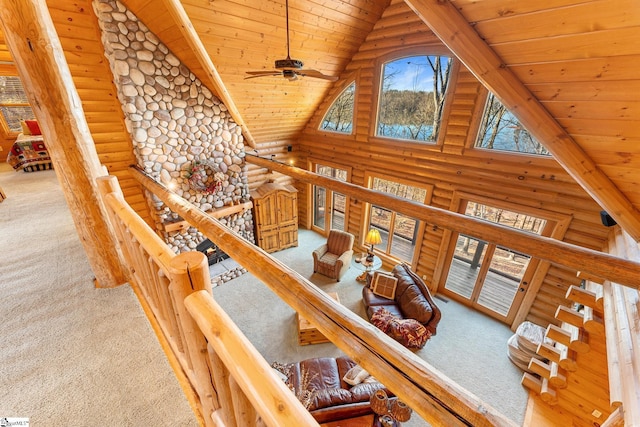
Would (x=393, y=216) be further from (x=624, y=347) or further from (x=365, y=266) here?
(x=624, y=347)

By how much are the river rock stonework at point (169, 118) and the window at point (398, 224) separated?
3.68 metres

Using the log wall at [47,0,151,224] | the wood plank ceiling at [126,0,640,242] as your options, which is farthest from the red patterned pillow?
the log wall at [47,0,151,224]

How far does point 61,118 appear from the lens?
189 cm

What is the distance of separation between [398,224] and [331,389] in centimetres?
579

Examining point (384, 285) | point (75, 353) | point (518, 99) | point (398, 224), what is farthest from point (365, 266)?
point (75, 353)

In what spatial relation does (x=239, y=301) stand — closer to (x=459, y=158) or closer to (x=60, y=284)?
(x=60, y=284)

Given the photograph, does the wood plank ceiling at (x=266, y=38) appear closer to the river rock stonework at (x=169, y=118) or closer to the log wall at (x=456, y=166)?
the river rock stonework at (x=169, y=118)

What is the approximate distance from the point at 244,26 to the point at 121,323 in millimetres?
4139

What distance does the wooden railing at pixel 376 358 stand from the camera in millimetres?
754

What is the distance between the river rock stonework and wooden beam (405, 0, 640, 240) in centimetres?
444

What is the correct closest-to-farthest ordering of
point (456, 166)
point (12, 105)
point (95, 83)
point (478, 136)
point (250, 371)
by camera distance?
1. point (250, 371)
2. point (95, 83)
3. point (478, 136)
4. point (456, 166)
5. point (12, 105)

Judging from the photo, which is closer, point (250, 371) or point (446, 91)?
point (250, 371)

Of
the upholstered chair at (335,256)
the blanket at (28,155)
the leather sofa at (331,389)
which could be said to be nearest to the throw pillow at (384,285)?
the upholstered chair at (335,256)

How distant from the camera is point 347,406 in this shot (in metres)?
2.90
